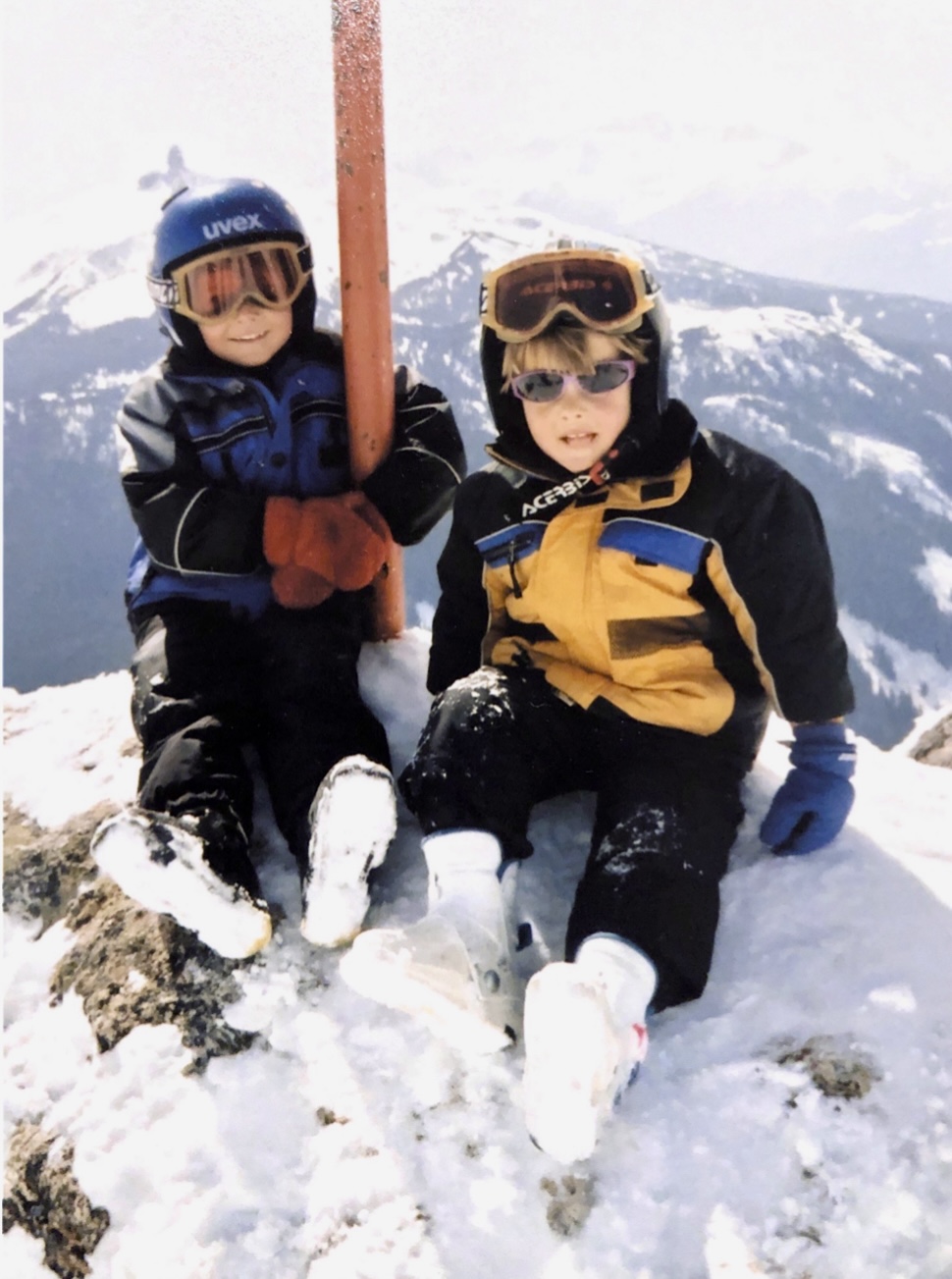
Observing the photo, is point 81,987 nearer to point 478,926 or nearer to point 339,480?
point 478,926

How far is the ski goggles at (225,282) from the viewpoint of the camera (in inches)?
88.2

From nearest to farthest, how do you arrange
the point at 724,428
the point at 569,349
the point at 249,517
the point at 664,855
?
the point at 664,855, the point at 569,349, the point at 249,517, the point at 724,428

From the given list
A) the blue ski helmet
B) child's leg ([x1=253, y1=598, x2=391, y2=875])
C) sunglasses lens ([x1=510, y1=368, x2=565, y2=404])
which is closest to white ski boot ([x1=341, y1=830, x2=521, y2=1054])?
child's leg ([x1=253, y1=598, x2=391, y2=875])

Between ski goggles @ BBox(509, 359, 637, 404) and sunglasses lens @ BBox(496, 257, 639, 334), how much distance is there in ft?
0.33

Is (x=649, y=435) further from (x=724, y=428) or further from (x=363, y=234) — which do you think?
(x=724, y=428)

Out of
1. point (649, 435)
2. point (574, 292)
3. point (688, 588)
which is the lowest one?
point (688, 588)

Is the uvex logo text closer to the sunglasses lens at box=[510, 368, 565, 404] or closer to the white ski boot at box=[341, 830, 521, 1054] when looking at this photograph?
the sunglasses lens at box=[510, 368, 565, 404]

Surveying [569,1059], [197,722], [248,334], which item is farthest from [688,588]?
[248,334]

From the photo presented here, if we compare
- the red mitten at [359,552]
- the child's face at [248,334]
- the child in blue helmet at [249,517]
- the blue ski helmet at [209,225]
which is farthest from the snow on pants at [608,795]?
the blue ski helmet at [209,225]

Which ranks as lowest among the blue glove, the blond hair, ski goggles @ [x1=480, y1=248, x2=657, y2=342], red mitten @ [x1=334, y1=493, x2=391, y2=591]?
the blue glove

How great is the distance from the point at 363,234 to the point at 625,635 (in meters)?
1.32

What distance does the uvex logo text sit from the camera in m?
2.21

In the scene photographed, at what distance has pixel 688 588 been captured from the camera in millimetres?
1807

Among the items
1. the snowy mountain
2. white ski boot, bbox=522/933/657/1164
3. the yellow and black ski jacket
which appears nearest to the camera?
white ski boot, bbox=522/933/657/1164
